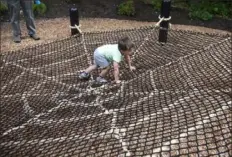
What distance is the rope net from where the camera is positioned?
9.37 feet

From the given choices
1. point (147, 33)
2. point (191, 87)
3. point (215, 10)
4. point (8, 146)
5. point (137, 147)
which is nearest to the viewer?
point (137, 147)

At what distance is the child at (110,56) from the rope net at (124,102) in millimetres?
148

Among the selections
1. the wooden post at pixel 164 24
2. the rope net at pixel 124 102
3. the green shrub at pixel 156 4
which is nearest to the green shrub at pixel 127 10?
the green shrub at pixel 156 4

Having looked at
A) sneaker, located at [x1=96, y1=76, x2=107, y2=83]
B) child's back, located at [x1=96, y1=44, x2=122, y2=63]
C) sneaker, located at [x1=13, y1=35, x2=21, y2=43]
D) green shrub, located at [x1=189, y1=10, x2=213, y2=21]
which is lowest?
sneaker, located at [x1=13, y1=35, x2=21, y2=43]

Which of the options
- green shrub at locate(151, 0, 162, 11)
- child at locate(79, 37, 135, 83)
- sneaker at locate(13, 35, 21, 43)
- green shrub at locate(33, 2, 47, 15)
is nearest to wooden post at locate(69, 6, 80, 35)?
sneaker at locate(13, 35, 21, 43)

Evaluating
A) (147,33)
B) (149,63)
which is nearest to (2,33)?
(147,33)

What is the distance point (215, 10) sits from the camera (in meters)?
8.62

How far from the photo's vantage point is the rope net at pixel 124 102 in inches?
112

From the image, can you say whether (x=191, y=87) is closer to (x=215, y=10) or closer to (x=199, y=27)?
(x=199, y=27)

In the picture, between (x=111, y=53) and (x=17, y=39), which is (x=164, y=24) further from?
(x=17, y=39)

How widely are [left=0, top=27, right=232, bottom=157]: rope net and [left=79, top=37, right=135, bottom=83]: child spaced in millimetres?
148

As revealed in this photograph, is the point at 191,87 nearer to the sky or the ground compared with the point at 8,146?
nearer to the sky

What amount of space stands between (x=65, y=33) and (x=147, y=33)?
207cm

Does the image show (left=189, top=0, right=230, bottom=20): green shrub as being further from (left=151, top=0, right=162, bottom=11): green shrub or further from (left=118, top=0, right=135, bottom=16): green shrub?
(left=118, top=0, right=135, bottom=16): green shrub
